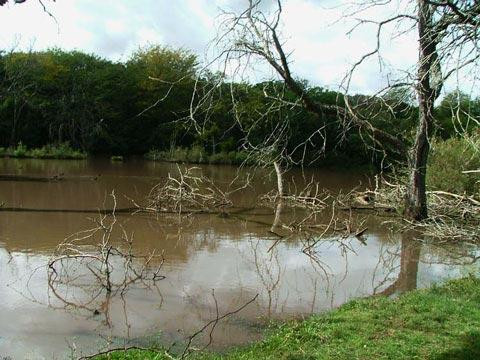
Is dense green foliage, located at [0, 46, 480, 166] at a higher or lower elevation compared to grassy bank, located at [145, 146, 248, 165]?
higher

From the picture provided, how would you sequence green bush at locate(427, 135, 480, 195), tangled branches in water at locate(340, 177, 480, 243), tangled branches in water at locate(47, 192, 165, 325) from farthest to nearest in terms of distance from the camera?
green bush at locate(427, 135, 480, 195), tangled branches in water at locate(340, 177, 480, 243), tangled branches in water at locate(47, 192, 165, 325)

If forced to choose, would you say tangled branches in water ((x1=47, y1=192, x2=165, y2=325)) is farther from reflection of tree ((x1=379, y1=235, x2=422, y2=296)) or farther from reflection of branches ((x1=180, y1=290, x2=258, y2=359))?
reflection of tree ((x1=379, y1=235, x2=422, y2=296))

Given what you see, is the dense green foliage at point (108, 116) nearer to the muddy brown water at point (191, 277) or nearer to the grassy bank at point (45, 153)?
the grassy bank at point (45, 153)

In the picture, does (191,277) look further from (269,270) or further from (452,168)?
(452,168)

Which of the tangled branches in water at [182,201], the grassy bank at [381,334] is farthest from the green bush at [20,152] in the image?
the grassy bank at [381,334]

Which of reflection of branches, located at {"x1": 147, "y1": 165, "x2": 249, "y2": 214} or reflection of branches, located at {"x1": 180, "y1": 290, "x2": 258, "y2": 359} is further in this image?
reflection of branches, located at {"x1": 147, "y1": 165, "x2": 249, "y2": 214}

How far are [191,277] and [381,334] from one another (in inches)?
162

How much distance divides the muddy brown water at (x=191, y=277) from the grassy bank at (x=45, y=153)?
17.9 meters

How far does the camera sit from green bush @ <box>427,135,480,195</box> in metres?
16.5

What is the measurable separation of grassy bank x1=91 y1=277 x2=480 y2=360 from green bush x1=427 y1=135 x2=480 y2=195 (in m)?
9.74

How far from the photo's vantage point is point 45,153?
35.1m

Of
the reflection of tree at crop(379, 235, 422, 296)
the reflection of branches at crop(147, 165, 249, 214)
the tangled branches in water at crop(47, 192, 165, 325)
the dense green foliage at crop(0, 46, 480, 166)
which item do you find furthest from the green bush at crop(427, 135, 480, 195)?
the dense green foliage at crop(0, 46, 480, 166)

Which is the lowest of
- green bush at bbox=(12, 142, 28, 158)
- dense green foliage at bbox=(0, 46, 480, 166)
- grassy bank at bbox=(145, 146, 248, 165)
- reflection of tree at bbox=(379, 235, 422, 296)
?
reflection of tree at bbox=(379, 235, 422, 296)

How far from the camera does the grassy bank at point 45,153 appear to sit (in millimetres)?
34625
